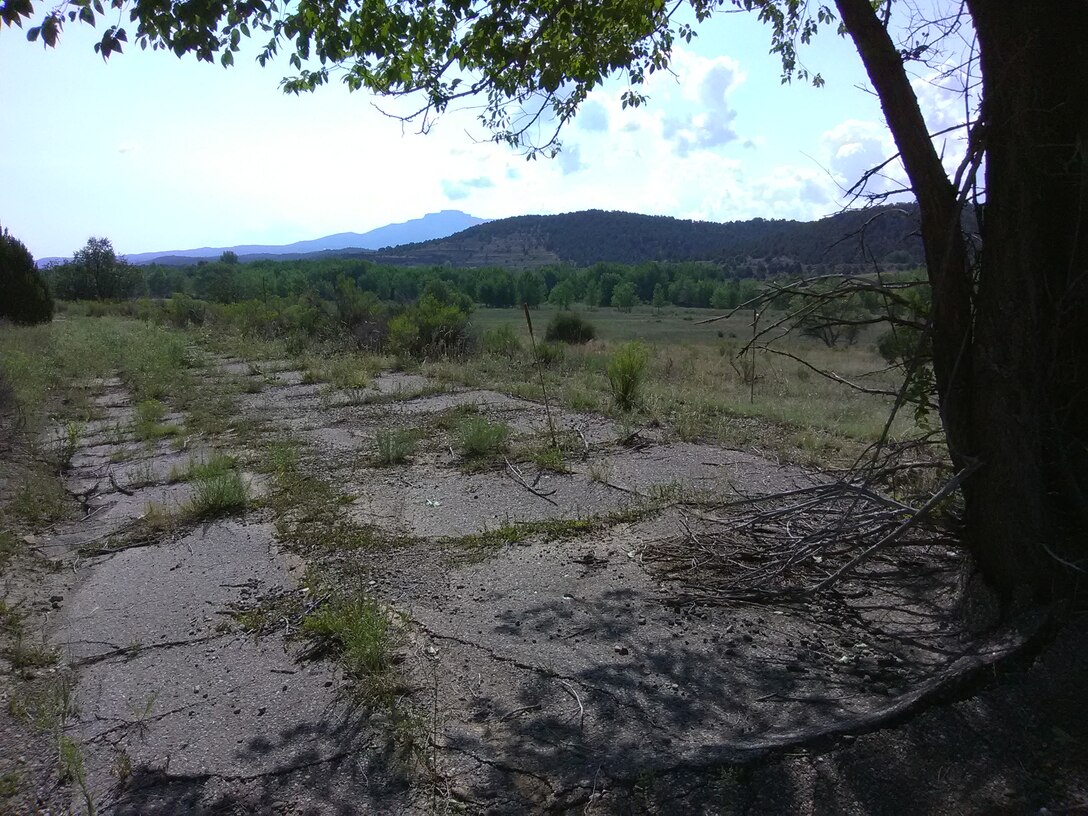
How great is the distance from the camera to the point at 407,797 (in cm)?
Result: 253

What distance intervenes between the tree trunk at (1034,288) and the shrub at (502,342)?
1320cm

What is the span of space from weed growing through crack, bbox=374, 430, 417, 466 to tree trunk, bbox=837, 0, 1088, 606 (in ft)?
16.5

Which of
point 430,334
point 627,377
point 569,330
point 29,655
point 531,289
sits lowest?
point 569,330

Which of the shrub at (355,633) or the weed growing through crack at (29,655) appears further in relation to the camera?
the weed growing through crack at (29,655)

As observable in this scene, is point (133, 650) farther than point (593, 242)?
No

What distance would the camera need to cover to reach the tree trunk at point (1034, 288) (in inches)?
122

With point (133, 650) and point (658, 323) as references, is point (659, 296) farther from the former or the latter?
point (133, 650)

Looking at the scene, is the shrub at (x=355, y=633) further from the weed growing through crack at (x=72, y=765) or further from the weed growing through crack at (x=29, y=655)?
the weed growing through crack at (x=29, y=655)

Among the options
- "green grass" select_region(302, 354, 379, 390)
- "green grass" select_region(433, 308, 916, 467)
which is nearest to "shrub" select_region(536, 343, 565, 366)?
"green grass" select_region(433, 308, 916, 467)

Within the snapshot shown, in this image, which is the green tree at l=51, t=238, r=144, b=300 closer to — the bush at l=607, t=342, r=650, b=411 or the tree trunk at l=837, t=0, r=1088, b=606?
the bush at l=607, t=342, r=650, b=411

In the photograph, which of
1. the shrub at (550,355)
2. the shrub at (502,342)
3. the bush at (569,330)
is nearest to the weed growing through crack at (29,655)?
the shrub at (550,355)

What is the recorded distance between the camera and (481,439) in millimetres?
7246

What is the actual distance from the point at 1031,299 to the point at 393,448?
5.46m

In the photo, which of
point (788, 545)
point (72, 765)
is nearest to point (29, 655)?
point (72, 765)
